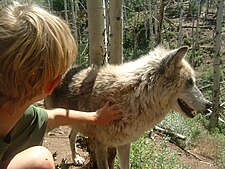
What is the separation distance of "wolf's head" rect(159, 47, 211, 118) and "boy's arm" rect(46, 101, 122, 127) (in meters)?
0.59

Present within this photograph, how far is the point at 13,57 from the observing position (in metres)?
1.66

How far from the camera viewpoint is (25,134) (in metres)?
2.33

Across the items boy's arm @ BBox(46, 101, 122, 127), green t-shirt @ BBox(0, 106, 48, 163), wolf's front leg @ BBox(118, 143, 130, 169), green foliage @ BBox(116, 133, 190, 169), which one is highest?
green t-shirt @ BBox(0, 106, 48, 163)

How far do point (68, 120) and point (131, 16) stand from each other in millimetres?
32885

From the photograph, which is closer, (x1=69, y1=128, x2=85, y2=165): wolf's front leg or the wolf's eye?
the wolf's eye

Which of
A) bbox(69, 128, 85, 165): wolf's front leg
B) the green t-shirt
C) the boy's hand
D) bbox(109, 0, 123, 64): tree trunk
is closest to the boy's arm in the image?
the boy's hand

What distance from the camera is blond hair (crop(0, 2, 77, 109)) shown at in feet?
5.46

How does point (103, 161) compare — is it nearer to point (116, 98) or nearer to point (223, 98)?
point (116, 98)

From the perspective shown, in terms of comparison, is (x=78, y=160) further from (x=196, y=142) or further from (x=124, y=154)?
(x=196, y=142)

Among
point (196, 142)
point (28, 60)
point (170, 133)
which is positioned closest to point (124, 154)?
point (28, 60)

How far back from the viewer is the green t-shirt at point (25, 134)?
2.07 metres

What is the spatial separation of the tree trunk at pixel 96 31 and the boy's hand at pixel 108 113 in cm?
90

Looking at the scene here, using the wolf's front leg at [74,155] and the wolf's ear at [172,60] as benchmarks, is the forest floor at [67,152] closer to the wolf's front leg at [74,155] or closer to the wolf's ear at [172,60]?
the wolf's front leg at [74,155]

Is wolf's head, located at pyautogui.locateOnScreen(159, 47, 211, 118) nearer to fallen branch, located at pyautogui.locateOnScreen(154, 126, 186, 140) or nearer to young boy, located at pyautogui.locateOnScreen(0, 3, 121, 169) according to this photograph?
young boy, located at pyautogui.locateOnScreen(0, 3, 121, 169)
